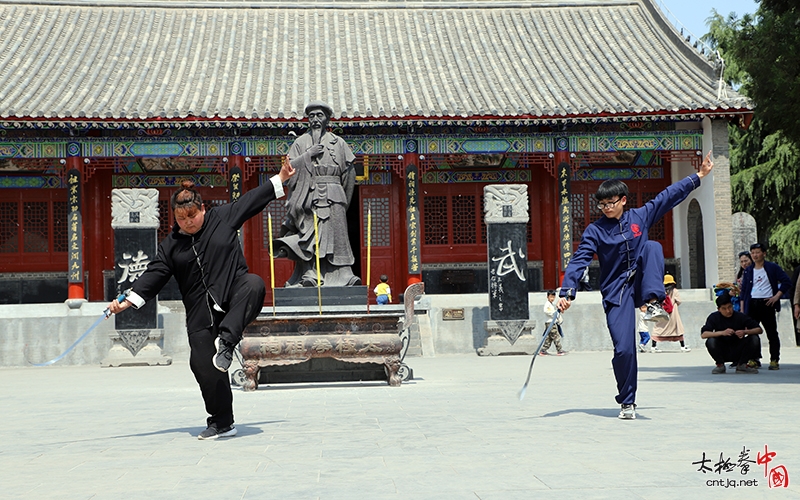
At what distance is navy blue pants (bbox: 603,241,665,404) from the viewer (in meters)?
5.98

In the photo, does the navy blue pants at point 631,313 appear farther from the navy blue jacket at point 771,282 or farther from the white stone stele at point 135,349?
the white stone stele at point 135,349

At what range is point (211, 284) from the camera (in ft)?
18.7

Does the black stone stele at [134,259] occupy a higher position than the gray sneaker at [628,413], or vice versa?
the black stone stele at [134,259]

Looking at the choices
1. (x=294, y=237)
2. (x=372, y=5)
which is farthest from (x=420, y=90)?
(x=294, y=237)

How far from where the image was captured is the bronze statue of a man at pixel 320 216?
31.4ft

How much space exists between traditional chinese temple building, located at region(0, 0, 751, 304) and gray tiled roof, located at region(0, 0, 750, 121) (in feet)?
0.17

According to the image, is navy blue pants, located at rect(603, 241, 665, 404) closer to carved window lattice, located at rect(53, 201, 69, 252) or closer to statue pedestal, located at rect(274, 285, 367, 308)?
statue pedestal, located at rect(274, 285, 367, 308)

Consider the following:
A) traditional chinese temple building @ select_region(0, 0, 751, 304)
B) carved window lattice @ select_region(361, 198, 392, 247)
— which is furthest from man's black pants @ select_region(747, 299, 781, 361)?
carved window lattice @ select_region(361, 198, 392, 247)

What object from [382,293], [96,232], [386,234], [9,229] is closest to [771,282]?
[382,293]

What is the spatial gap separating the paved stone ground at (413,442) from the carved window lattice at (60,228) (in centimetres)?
1076

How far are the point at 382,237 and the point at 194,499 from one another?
53.0ft

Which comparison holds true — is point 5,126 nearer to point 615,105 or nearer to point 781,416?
point 615,105

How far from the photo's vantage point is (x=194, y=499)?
12.3ft

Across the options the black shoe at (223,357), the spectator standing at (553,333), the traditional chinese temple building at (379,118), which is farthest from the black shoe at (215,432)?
the traditional chinese temple building at (379,118)
